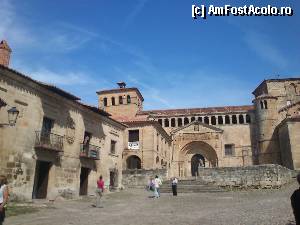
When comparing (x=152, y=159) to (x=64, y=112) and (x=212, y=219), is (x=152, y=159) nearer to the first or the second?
(x=64, y=112)

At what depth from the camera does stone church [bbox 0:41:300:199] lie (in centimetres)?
1538

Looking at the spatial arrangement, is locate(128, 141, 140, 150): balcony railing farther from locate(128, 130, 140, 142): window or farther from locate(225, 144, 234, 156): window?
locate(225, 144, 234, 156): window

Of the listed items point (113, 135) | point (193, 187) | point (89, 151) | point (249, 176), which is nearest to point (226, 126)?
point (249, 176)

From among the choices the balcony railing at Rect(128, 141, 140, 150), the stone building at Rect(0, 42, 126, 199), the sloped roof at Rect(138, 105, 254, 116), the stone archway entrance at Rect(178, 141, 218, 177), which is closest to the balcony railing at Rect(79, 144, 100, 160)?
the stone building at Rect(0, 42, 126, 199)

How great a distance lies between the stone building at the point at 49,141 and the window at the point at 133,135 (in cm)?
1056

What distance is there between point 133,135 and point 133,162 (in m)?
3.26

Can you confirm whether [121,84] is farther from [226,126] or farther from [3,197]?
[3,197]

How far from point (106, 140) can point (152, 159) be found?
10.7 m

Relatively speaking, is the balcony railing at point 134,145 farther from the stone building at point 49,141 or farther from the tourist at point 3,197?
the tourist at point 3,197

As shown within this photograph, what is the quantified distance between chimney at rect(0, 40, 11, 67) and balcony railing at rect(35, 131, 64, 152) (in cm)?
454

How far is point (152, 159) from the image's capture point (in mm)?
32375

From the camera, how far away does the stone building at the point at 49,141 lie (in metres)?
14.8

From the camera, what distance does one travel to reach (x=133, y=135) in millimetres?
33719

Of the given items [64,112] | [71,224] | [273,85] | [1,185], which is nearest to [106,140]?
[64,112]
